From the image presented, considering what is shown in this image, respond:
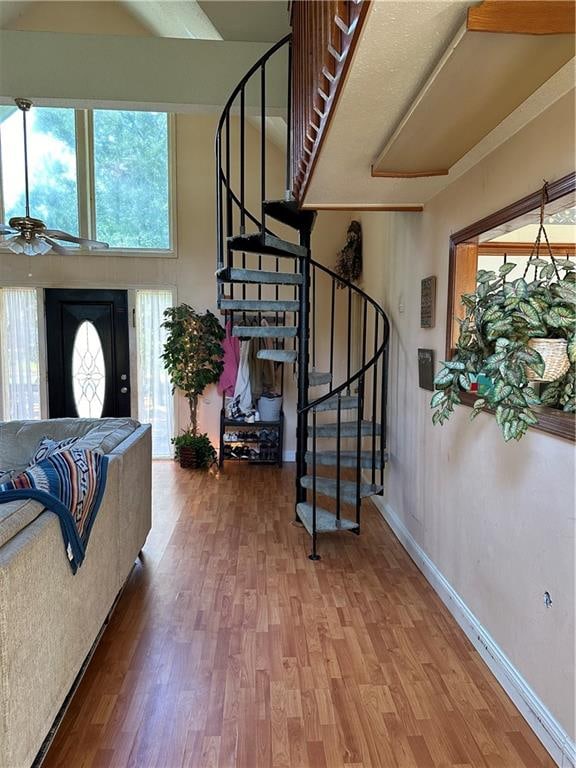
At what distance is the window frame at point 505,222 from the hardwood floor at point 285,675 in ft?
3.85

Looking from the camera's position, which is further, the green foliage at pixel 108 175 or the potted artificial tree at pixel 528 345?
the green foliage at pixel 108 175

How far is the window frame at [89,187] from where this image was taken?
16.5ft

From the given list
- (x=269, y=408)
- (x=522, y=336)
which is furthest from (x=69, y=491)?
(x=269, y=408)

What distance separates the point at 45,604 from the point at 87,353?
14.3 feet

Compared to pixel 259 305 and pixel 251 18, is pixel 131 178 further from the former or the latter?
pixel 259 305

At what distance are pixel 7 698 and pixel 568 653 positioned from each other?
1760 millimetres

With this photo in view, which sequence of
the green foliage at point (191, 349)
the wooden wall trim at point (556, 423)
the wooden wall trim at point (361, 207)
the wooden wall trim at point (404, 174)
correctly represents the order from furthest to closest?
the green foliage at point (191, 349), the wooden wall trim at point (361, 207), the wooden wall trim at point (404, 174), the wooden wall trim at point (556, 423)

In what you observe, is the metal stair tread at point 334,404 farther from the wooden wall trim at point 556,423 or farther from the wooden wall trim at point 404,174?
the wooden wall trim at point 556,423

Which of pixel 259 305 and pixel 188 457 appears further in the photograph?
pixel 188 457

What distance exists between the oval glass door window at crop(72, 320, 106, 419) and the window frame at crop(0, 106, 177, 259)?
3.18 ft

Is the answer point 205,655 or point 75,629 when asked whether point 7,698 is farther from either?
point 205,655

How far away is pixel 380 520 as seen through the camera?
12.1 ft

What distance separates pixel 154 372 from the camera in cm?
539

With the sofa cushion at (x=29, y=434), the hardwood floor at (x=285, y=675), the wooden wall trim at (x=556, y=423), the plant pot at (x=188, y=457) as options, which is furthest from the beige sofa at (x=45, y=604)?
the plant pot at (x=188, y=457)
